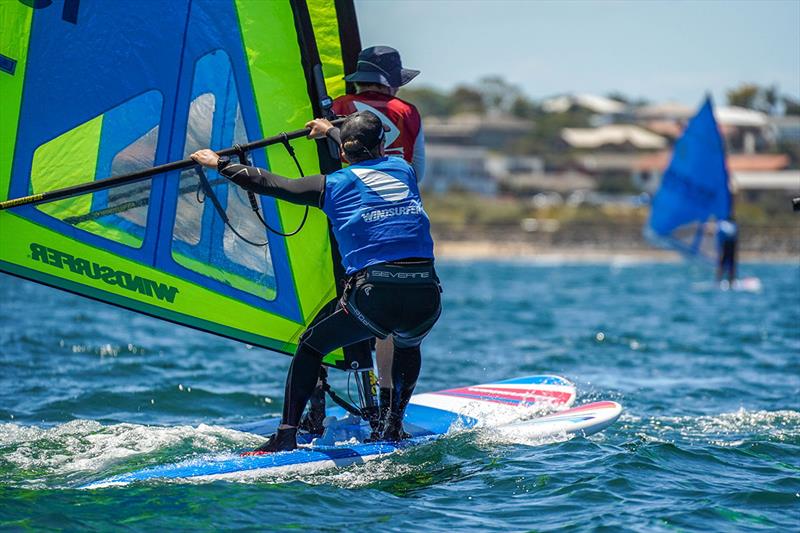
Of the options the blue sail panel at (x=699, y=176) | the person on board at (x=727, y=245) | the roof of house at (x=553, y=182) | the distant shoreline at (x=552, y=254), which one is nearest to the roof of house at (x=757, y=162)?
the roof of house at (x=553, y=182)

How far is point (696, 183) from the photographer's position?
28062 millimetres

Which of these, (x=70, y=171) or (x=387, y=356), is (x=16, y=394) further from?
(x=387, y=356)

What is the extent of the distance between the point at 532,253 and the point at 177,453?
59.5 m

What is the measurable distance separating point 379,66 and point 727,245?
2322cm

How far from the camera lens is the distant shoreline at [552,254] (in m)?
60.5

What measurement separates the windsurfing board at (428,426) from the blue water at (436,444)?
0.09 metres

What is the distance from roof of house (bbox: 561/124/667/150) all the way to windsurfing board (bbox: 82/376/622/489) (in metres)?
93.5

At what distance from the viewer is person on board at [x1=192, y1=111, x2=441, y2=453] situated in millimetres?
5215

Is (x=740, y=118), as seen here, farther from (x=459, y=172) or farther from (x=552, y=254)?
(x=552, y=254)

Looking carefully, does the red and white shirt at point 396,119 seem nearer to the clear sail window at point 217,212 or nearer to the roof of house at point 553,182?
the clear sail window at point 217,212

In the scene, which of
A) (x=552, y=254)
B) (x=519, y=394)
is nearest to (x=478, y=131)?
(x=552, y=254)

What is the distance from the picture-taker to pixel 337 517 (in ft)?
15.3

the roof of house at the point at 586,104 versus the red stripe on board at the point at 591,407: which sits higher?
the roof of house at the point at 586,104

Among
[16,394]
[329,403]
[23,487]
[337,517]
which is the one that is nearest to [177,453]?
[23,487]
